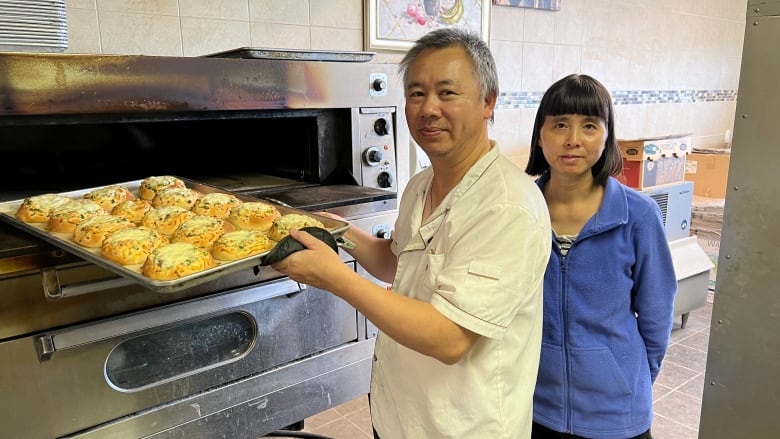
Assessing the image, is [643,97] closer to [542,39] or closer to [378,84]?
[542,39]

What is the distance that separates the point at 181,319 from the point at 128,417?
0.25 m

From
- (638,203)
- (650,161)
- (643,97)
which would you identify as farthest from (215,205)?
(643,97)

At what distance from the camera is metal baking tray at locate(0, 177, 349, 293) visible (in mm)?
982

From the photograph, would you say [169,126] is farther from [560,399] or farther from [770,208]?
[770,208]

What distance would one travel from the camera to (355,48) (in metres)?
2.57

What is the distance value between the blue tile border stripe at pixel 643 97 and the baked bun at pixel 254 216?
1.84m

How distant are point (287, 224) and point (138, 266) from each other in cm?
30

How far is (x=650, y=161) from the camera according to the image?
3371mm

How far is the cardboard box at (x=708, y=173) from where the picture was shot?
4164 millimetres

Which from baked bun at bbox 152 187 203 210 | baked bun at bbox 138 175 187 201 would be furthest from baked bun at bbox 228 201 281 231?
baked bun at bbox 138 175 187 201

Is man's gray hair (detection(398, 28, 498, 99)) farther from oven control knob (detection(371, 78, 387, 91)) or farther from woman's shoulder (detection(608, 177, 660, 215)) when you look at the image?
oven control knob (detection(371, 78, 387, 91))

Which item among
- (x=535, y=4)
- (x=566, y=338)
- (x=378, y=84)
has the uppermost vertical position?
(x=535, y=4)

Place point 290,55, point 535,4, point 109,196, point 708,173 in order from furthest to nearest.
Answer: point 708,173 → point 535,4 → point 290,55 → point 109,196

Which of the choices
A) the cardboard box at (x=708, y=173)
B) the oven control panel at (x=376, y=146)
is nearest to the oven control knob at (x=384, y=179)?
the oven control panel at (x=376, y=146)
